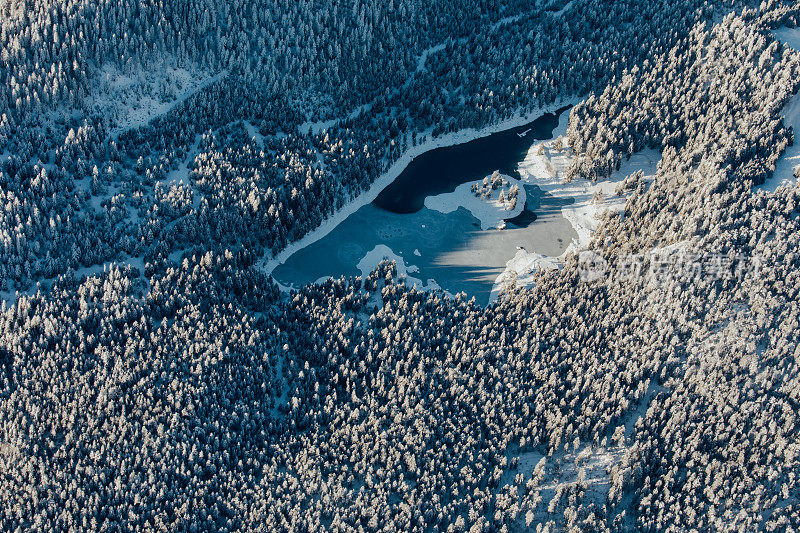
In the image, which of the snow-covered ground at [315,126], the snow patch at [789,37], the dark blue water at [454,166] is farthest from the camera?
the snow patch at [789,37]

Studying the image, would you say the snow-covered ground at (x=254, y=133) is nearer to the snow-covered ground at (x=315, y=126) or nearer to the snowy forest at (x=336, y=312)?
the snowy forest at (x=336, y=312)

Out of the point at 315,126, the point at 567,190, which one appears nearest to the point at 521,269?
the point at 567,190

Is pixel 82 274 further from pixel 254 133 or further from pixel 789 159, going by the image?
pixel 789 159

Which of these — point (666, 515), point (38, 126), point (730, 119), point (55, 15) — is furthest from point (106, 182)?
point (730, 119)

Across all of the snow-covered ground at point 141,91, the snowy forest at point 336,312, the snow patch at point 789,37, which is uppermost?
the snow patch at point 789,37

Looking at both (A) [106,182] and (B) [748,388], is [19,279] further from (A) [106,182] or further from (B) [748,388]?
(B) [748,388]

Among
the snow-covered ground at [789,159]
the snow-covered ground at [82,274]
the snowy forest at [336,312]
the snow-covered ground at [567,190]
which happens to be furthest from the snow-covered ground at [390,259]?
the snow-covered ground at [789,159]

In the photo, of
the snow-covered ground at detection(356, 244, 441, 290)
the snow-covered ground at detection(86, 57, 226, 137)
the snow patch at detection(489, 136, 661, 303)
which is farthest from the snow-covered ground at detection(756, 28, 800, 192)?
the snow-covered ground at detection(86, 57, 226, 137)
